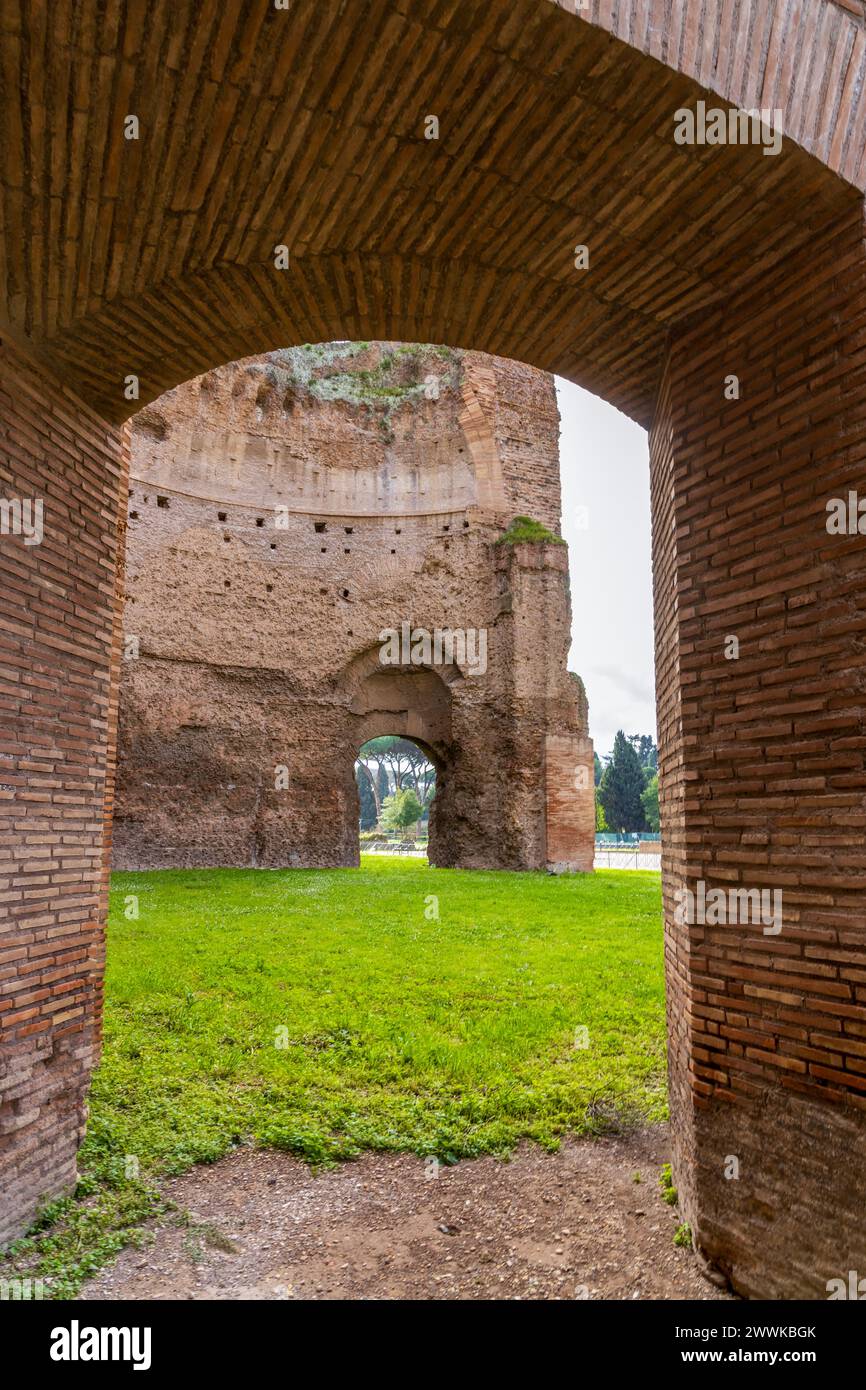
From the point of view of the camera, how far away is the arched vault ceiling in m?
2.97

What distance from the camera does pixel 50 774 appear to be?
4.20 meters

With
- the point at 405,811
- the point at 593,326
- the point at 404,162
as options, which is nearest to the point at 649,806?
the point at 405,811

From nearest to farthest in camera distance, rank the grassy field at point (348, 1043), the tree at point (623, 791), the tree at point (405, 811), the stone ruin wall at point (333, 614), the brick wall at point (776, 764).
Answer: the brick wall at point (776, 764) → the grassy field at point (348, 1043) → the stone ruin wall at point (333, 614) → the tree at point (405, 811) → the tree at point (623, 791)

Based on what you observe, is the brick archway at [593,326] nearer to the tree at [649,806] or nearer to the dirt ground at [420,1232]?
the dirt ground at [420,1232]

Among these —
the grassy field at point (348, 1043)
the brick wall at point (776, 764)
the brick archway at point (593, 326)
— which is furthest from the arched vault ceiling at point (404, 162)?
the grassy field at point (348, 1043)

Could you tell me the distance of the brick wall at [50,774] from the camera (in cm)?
388

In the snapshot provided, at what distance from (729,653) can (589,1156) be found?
9.60ft

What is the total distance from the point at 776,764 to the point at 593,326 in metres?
2.42

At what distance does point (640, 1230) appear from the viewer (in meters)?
3.96

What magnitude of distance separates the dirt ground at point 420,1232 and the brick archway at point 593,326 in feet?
1.36
